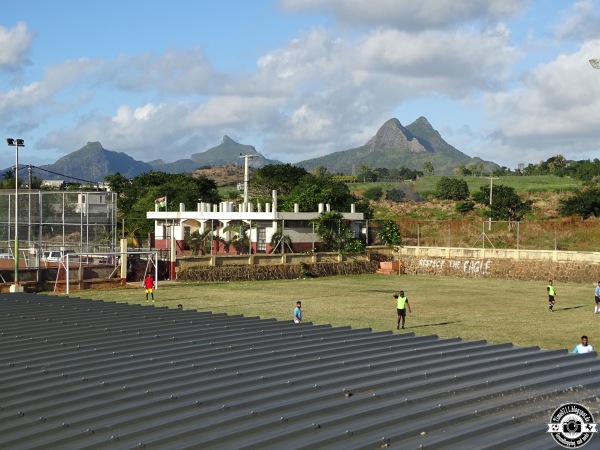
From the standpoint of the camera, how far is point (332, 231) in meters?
65.8

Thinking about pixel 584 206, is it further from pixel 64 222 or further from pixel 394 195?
pixel 64 222

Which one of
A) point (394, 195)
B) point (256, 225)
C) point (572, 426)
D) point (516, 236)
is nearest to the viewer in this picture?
point (572, 426)

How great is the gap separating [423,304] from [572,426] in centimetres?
3214

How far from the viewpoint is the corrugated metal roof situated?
9445 mm

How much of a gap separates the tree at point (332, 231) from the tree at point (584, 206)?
3341cm

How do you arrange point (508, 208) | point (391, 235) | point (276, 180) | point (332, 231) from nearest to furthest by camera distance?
1. point (332, 231)
2. point (391, 235)
3. point (508, 208)
4. point (276, 180)

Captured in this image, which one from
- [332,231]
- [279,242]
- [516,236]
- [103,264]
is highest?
[332,231]

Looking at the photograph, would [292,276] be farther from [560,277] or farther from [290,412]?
[290,412]

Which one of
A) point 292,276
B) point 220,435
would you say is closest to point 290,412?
point 220,435

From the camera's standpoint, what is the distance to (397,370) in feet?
44.3

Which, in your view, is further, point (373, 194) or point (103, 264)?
point (373, 194)

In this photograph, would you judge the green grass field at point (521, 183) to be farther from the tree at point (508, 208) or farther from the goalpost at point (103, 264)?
the goalpost at point (103, 264)

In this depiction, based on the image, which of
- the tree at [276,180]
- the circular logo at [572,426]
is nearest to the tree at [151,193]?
the tree at [276,180]

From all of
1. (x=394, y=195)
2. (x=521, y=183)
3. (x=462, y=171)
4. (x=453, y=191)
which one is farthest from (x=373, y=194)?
(x=462, y=171)
